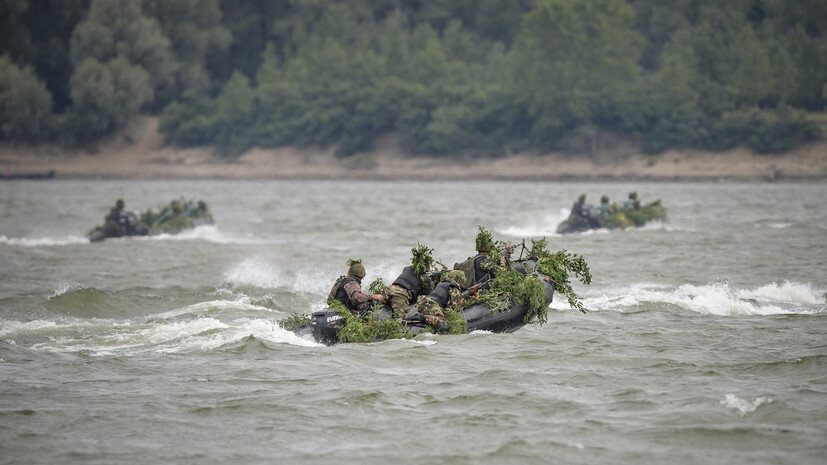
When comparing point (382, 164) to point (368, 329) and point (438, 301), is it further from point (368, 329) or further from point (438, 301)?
point (368, 329)

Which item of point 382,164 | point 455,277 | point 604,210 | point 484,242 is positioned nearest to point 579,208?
point 604,210

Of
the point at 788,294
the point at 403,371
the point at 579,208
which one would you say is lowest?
the point at 403,371

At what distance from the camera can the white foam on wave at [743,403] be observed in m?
13.8

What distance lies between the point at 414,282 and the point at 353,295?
126 cm

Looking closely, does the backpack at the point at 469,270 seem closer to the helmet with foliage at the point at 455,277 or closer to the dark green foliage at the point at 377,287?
the helmet with foliage at the point at 455,277

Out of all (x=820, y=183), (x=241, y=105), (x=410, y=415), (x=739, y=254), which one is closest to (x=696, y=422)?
(x=410, y=415)

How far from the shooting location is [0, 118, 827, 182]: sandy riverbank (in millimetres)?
90938

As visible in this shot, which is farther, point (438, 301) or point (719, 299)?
point (719, 299)

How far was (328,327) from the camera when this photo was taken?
18125mm

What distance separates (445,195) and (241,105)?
4518 cm

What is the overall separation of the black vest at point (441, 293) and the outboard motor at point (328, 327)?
5.48ft

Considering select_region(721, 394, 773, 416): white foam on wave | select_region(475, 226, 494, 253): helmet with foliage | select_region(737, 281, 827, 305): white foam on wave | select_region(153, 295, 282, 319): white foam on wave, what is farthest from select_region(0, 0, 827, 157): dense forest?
select_region(721, 394, 773, 416): white foam on wave

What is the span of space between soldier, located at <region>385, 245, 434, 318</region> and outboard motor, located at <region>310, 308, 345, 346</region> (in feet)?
3.33

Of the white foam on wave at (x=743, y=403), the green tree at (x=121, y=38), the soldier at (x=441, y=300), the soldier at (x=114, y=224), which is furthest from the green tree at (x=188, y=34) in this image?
the white foam on wave at (x=743, y=403)
